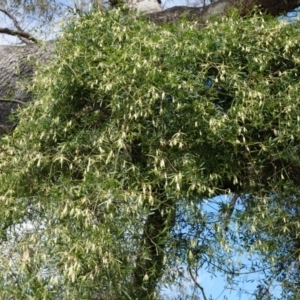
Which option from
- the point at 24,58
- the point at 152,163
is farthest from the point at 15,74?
the point at 152,163

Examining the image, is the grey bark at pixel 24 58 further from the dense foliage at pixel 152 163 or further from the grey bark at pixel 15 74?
the dense foliage at pixel 152 163

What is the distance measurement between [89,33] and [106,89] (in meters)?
0.39

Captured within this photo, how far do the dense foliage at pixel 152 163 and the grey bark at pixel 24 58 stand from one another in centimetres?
62

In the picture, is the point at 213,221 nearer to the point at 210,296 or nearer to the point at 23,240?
the point at 210,296

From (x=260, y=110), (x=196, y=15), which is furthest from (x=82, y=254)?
(x=196, y=15)

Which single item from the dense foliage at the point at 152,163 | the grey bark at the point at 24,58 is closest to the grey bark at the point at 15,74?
the grey bark at the point at 24,58

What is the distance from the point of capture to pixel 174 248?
2.17 m

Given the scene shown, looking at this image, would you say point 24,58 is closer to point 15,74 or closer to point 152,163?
point 15,74

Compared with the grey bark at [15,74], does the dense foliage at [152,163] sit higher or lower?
lower

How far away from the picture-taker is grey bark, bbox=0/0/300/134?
10.5 ft

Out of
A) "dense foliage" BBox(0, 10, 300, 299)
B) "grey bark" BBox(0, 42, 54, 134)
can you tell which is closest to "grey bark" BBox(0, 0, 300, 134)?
"grey bark" BBox(0, 42, 54, 134)

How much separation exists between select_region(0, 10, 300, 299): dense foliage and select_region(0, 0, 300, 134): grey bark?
24.5 inches

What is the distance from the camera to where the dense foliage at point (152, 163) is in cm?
210

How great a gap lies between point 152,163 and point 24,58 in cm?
131
